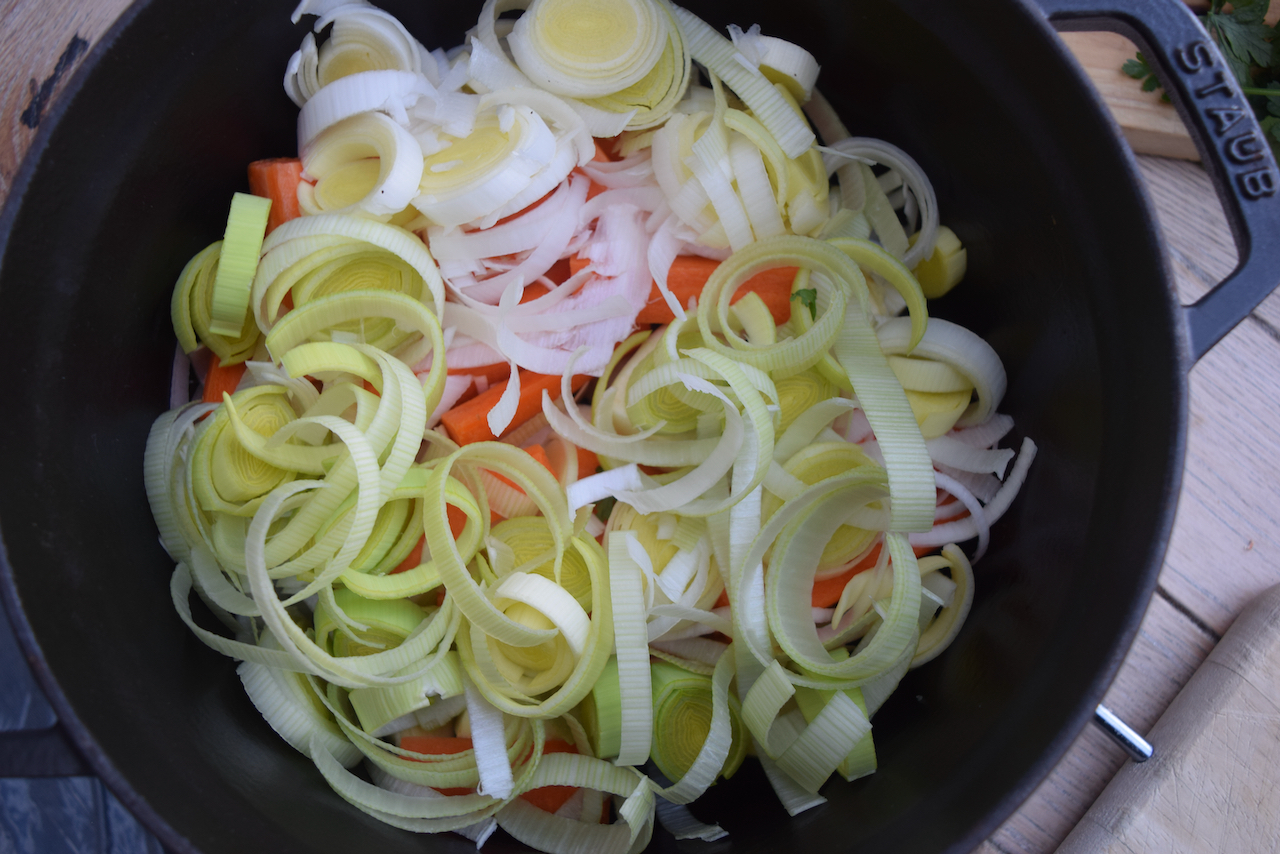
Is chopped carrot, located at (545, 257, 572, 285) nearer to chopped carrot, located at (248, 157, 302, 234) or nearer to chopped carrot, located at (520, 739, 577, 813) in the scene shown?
chopped carrot, located at (248, 157, 302, 234)

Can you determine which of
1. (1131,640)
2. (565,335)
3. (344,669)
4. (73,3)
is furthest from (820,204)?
(73,3)

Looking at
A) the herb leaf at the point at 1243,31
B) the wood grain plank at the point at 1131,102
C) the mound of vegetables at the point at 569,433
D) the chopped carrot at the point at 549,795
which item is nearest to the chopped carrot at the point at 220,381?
the mound of vegetables at the point at 569,433

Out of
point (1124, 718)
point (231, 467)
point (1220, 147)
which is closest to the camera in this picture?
point (1220, 147)

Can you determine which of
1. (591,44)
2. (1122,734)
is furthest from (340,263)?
(1122,734)

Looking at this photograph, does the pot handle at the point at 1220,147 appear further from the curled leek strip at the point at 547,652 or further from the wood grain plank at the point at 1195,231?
the curled leek strip at the point at 547,652

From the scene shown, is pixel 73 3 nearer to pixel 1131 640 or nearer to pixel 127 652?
pixel 127 652

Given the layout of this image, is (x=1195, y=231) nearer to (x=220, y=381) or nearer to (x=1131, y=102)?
(x=1131, y=102)

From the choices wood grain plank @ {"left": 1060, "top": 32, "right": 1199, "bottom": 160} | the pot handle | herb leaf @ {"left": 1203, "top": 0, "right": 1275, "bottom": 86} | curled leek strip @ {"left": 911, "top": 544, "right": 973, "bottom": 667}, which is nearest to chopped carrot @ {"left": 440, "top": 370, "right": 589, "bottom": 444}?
curled leek strip @ {"left": 911, "top": 544, "right": 973, "bottom": 667}
